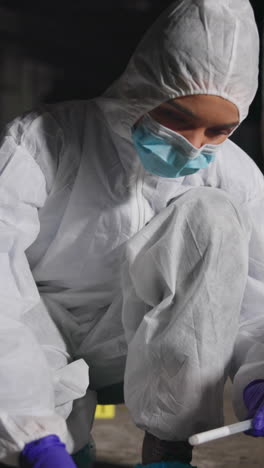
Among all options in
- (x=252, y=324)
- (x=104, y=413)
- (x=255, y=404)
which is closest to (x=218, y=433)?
(x=255, y=404)

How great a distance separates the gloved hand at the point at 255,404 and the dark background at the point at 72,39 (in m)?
1.58

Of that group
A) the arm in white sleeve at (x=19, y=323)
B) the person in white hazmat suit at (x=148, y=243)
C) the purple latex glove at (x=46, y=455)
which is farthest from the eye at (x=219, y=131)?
the purple latex glove at (x=46, y=455)

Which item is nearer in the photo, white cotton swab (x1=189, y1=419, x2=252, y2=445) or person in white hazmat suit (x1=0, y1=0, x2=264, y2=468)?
white cotton swab (x1=189, y1=419, x2=252, y2=445)

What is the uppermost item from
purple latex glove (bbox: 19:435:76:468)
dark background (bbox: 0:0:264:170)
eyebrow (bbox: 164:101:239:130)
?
eyebrow (bbox: 164:101:239:130)

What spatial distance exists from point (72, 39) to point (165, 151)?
150 cm

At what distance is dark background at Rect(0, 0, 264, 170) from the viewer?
250cm

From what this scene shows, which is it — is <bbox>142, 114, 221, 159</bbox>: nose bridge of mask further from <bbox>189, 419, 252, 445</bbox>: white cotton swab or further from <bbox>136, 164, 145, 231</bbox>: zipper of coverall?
<bbox>189, 419, 252, 445</bbox>: white cotton swab

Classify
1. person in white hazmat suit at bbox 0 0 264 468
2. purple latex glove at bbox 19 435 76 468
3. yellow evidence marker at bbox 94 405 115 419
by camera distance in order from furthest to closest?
yellow evidence marker at bbox 94 405 115 419 → person in white hazmat suit at bbox 0 0 264 468 → purple latex glove at bbox 19 435 76 468

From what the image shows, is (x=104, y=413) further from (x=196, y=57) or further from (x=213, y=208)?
(x=196, y=57)

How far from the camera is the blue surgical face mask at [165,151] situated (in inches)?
44.8

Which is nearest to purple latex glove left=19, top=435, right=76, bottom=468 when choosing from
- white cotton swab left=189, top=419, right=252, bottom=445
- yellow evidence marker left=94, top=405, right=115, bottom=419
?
white cotton swab left=189, top=419, right=252, bottom=445

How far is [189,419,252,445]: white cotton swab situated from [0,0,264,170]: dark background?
1.67 m

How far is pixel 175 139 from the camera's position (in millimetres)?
1135

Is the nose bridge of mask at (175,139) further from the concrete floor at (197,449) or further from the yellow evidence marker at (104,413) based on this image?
the yellow evidence marker at (104,413)
